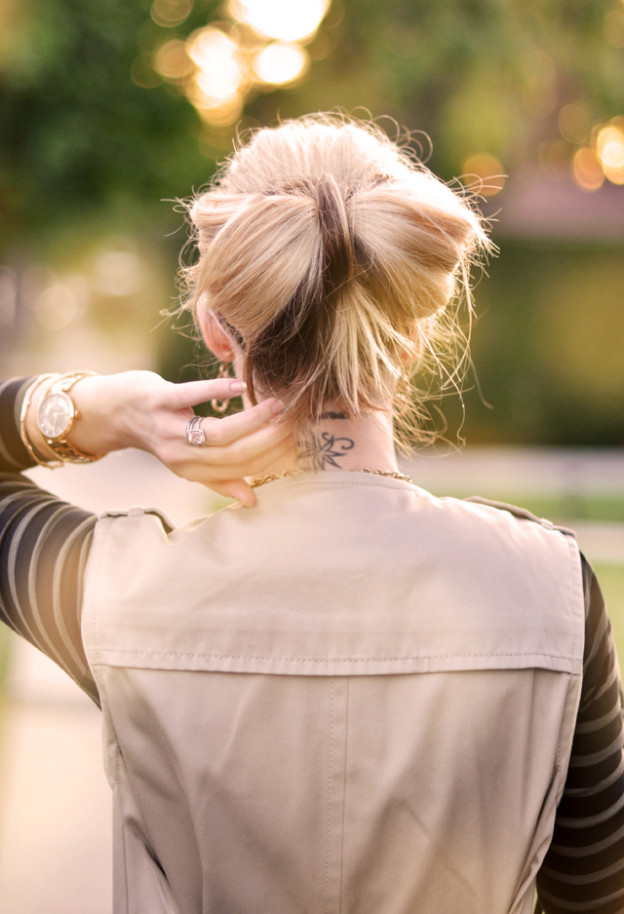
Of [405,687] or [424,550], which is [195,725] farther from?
[424,550]

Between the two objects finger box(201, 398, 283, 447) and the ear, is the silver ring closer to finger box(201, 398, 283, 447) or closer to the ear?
finger box(201, 398, 283, 447)

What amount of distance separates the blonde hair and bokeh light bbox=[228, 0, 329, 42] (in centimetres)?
1255

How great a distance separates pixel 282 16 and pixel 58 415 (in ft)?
43.9

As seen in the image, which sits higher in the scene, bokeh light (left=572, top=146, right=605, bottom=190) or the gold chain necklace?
bokeh light (left=572, top=146, right=605, bottom=190)

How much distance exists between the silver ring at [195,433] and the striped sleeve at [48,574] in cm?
21

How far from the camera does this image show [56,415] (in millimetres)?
1573

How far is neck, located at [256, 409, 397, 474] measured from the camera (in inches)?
54.8

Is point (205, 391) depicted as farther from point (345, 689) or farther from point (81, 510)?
point (345, 689)

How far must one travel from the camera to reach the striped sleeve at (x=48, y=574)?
1337 mm

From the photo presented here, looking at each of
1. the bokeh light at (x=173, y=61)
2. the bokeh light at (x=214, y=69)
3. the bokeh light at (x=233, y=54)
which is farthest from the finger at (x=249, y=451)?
the bokeh light at (x=214, y=69)

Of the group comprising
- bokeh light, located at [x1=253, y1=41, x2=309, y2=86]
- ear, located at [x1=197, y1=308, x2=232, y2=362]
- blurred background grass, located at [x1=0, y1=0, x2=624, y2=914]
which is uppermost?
bokeh light, located at [x1=253, y1=41, x2=309, y2=86]

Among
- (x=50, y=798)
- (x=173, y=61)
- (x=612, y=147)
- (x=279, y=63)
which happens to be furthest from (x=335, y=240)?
(x=612, y=147)

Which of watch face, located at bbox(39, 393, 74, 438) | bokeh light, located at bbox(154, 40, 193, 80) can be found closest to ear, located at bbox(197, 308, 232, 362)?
watch face, located at bbox(39, 393, 74, 438)

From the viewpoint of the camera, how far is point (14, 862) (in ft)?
10.2
